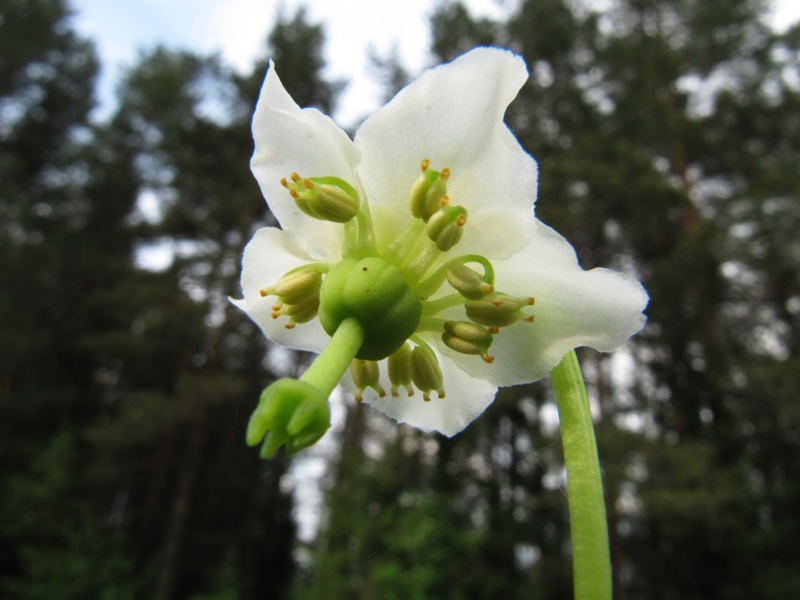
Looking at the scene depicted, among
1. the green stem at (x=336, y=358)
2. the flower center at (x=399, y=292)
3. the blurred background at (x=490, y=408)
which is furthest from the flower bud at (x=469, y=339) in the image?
the blurred background at (x=490, y=408)

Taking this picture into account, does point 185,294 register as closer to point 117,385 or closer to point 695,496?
point 117,385

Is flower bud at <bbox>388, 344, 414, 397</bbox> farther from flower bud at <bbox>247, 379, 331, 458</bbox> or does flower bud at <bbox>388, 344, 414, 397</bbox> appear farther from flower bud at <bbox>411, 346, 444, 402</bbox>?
flower bud at <bbox>247, 379, 331, 458</bbox>

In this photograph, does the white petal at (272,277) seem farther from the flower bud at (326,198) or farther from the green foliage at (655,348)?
the green foliage at (655,348)

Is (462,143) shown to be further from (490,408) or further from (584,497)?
(490,408)

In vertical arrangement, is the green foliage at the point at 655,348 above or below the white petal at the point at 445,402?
above

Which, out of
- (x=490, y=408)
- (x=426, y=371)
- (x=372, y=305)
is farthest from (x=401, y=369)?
(x=490, y=408)

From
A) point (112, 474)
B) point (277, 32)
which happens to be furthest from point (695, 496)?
point (277, 32)
